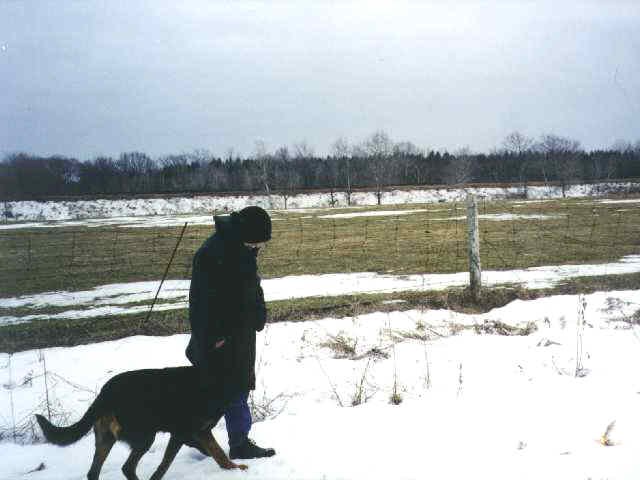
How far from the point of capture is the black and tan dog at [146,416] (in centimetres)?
321

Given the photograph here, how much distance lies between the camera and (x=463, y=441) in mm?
3971

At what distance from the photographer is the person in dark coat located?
346 cm

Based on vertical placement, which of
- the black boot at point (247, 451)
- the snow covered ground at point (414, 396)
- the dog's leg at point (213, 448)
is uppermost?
the dog's leg at point (213, 448)

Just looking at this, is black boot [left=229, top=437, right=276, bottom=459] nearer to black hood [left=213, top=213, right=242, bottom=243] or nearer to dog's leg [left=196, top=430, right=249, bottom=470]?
dog's leg [left=196, top=430, right=249, bottom=470]

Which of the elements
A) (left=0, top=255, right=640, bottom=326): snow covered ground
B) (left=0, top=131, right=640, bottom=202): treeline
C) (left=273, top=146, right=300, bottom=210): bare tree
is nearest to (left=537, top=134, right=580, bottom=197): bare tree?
(left=0, top=131, right=640, bottom=202): treeline

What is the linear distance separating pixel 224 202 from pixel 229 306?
58.3 meters

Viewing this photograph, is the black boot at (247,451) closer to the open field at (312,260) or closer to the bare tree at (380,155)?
the open field at (312,260)

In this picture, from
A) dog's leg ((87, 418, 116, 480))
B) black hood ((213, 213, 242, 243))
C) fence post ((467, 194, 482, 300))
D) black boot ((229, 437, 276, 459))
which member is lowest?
black boot ((229, 437, 276, 459))

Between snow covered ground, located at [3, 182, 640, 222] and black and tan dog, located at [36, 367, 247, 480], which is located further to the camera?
snow covered ground, located at [3, 182, 640, 222]

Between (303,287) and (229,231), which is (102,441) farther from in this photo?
(303,287)

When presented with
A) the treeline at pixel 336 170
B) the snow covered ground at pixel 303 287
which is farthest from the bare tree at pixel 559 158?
the snow covered ground at pixel 303 287

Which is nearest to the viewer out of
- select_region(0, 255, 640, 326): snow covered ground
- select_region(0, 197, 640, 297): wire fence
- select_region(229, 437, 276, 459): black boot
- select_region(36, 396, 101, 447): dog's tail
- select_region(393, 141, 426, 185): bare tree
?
select_region(36, 396, 101, 447): dog's tail

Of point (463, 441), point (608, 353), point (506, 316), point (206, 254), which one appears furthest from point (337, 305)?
point (206, 254)

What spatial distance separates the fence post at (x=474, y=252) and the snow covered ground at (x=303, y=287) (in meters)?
1.61
